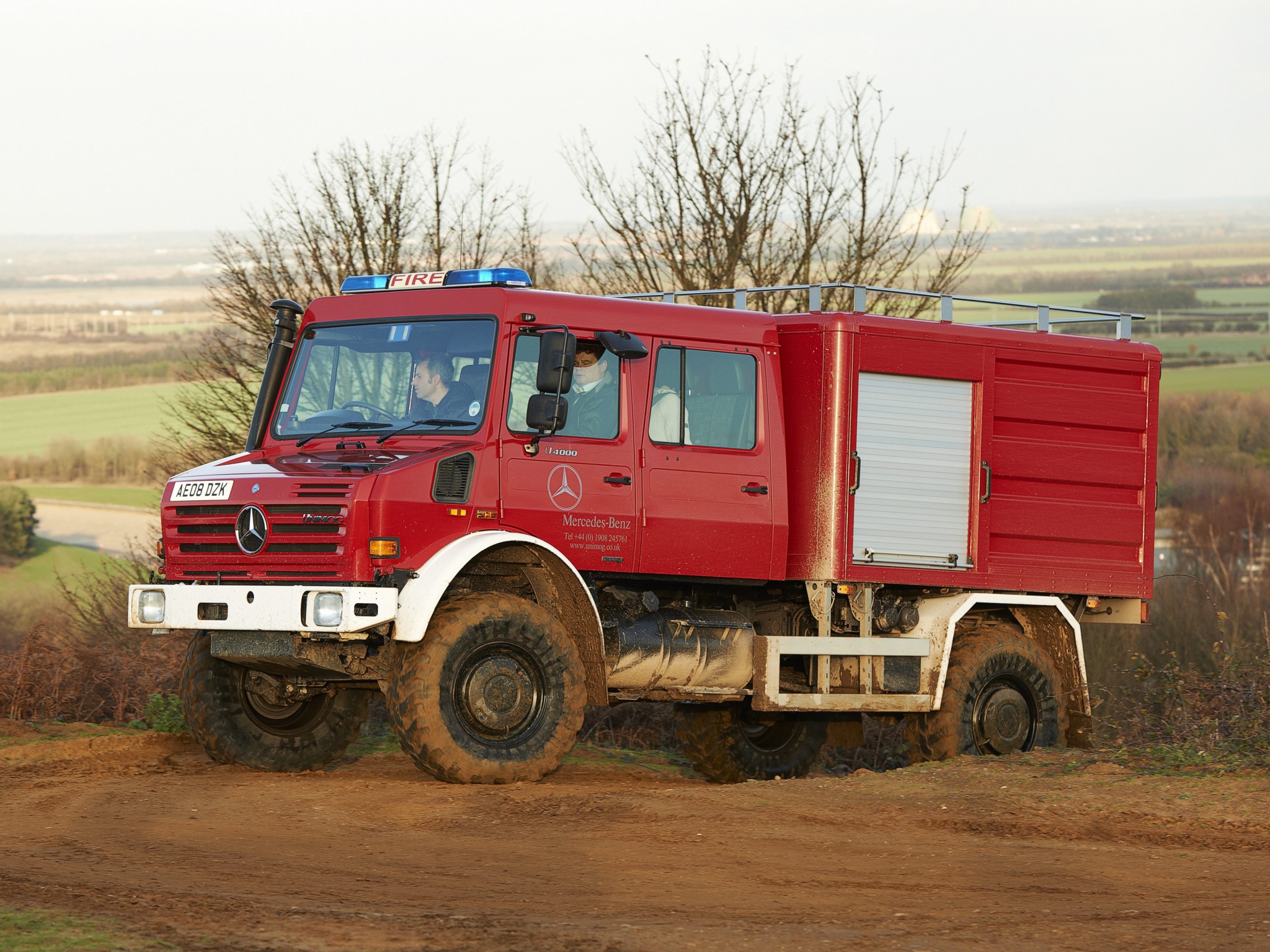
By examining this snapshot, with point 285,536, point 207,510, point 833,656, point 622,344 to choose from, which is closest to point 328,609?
point 285,536

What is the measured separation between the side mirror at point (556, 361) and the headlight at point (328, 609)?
1.57 m

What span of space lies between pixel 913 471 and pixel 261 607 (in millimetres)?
4880

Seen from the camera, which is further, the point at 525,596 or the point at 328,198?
the point at 328,198

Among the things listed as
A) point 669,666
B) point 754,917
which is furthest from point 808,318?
point 754,917

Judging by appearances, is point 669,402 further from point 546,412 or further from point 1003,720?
point 1003,720

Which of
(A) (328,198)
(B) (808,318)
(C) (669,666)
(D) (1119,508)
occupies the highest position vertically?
(A) (328,198)

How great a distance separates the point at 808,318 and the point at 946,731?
3.23 metres

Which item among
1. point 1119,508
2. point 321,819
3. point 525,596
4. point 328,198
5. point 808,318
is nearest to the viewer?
point 321,819

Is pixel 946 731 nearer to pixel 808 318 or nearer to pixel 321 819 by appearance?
pixel 808 318

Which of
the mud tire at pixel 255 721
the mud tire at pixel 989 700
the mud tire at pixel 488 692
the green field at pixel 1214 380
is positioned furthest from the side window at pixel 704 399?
the green field at pixel 1214 380

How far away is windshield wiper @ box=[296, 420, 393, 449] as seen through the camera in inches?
399

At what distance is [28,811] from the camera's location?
884 centimetres

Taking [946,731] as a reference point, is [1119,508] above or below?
above

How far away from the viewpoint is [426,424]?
10.0 metres
